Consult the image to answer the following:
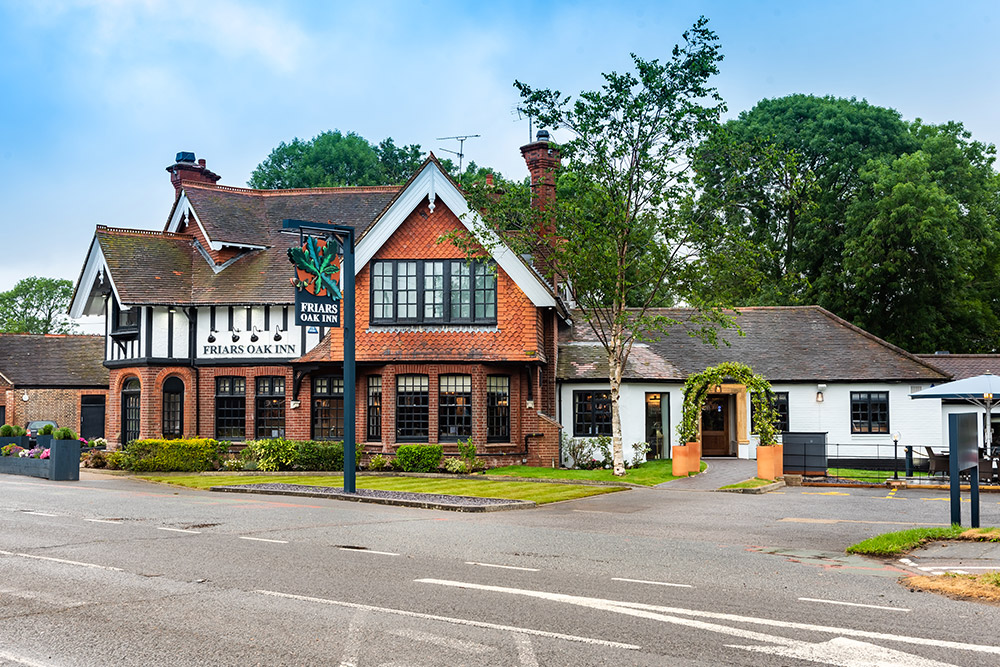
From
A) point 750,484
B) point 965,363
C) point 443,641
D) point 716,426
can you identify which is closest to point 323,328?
point 750,484

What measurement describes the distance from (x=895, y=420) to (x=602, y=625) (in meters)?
28.3

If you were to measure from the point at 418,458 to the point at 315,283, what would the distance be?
26.7 ft

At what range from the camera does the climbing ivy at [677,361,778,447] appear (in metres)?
26.2

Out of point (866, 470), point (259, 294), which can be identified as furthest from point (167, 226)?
point (866, 470)

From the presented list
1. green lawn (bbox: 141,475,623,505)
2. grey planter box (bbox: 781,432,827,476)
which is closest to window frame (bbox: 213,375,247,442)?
green lawn (bbox: 141,475,623,505)

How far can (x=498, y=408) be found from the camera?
97.0 feet

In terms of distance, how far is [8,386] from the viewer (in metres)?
48.2

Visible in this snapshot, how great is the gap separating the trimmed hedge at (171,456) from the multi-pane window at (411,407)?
226 inches

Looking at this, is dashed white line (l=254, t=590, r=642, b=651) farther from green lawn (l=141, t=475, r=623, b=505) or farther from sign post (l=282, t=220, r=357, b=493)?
sign post (l=282, t=220, r=357, b=493)

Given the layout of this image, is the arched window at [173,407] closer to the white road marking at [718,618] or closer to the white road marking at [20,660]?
the white road marking at [718,618]

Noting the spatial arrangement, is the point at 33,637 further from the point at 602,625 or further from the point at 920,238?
the point at 920,238

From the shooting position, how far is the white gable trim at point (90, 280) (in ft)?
111

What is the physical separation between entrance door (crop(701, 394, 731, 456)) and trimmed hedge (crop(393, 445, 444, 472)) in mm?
11625

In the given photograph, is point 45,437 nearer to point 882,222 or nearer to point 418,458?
point 418,458
